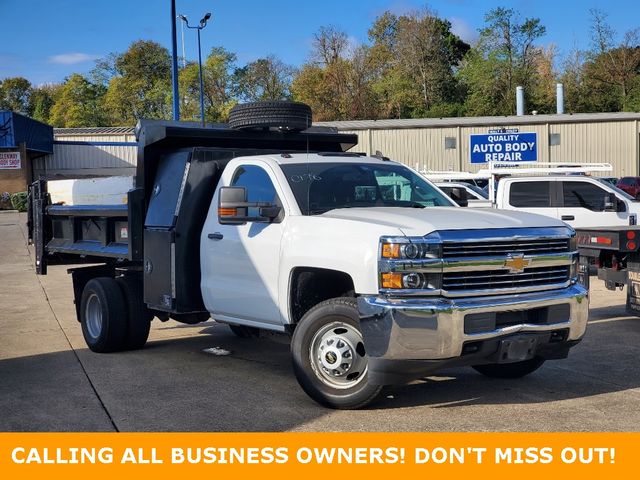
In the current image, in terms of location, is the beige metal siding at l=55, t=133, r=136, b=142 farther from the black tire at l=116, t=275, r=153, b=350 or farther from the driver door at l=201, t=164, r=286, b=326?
the driver door at l=201, t=164, r=286, b=326

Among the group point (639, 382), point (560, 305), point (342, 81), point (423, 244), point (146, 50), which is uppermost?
point (146, 50)

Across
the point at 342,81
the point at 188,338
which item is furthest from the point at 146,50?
the point at 188,338

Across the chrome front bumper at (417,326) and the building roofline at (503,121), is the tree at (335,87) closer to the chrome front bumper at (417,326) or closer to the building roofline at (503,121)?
the building roofline at (503,121)

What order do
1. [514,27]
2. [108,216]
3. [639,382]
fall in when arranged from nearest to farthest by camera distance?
[639,382], [108,216], [514,27]

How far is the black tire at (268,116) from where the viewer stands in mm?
8555

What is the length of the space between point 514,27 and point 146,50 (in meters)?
44.0

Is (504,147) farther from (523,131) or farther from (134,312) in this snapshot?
(134,312)

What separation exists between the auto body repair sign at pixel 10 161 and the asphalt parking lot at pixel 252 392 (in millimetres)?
42921

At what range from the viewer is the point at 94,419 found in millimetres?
6352

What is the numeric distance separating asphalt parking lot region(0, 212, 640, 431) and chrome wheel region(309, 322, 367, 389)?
26 centimetres

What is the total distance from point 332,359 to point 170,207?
101 inches

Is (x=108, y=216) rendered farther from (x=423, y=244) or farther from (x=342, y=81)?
(x=342, y=81)

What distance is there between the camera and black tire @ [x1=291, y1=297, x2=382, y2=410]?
631 cm

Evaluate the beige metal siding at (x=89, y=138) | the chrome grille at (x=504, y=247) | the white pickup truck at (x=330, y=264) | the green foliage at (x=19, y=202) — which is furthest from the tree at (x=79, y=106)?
the chrome grille at (x=504, y=247)
